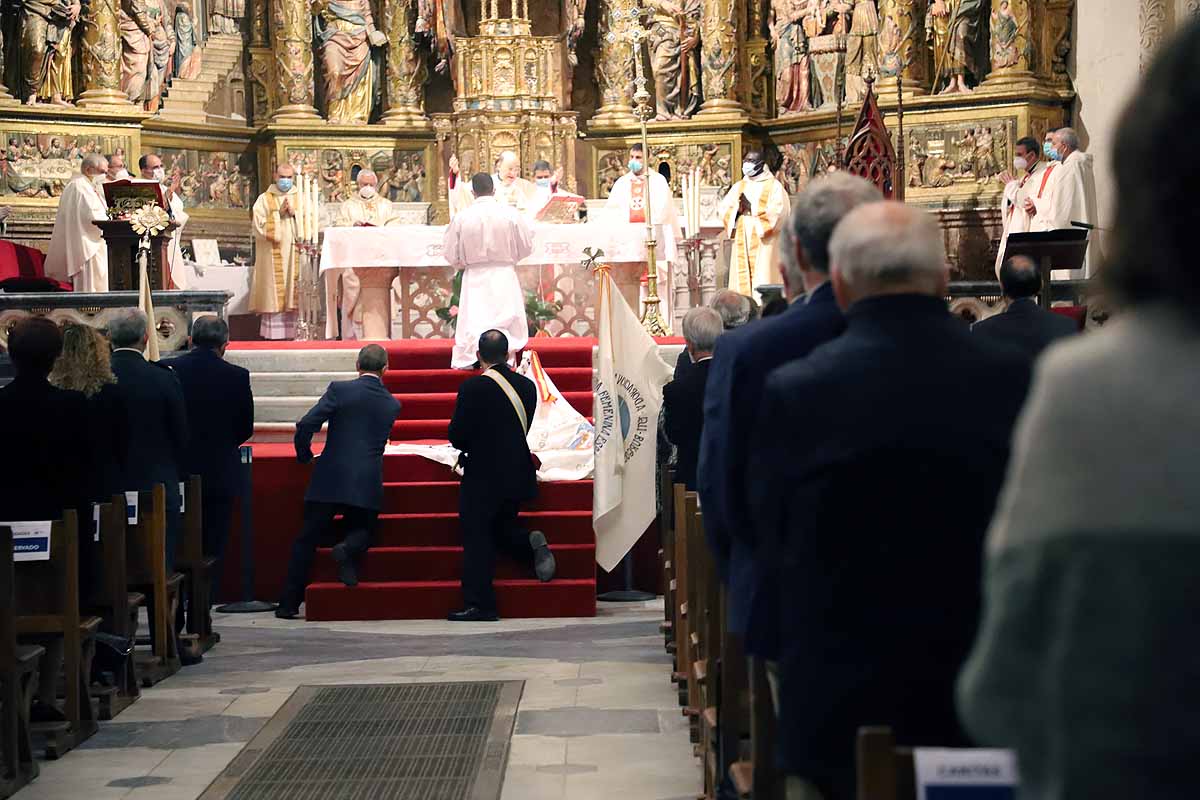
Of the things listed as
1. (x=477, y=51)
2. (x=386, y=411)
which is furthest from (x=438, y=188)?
(x=386, y=411)

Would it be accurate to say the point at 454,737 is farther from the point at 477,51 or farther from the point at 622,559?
the point at 477,51

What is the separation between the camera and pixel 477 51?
65.3 ft

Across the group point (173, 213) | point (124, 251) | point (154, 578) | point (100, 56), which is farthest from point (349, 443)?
point (100, 56)

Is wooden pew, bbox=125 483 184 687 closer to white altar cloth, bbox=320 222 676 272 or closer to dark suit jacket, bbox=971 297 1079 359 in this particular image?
dark suit jacket, bbox=971 297 1079 359

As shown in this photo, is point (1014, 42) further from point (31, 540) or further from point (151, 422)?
point (31, 540)

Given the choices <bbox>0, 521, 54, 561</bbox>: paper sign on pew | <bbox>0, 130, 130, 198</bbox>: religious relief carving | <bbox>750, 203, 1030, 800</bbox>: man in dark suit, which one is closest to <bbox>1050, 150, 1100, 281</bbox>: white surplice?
<bbox>0, 130, 130, 198</bbox>: religious relief carving

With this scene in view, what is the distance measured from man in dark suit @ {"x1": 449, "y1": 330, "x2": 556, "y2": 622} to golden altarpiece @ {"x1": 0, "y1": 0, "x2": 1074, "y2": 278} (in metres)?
8.34

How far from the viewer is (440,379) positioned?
45.9 feet

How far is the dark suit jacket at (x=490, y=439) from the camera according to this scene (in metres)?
10.7

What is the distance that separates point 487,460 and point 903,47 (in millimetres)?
9899

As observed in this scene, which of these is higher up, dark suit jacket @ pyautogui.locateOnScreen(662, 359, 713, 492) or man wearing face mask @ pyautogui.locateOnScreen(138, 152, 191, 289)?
man wearing face mask @ pyautogui.locateOnScreen(138, 152, 191, 289)

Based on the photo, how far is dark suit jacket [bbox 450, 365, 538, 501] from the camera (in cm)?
1070

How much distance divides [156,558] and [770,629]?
5.65 m

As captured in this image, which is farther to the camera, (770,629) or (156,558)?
(156,558)
